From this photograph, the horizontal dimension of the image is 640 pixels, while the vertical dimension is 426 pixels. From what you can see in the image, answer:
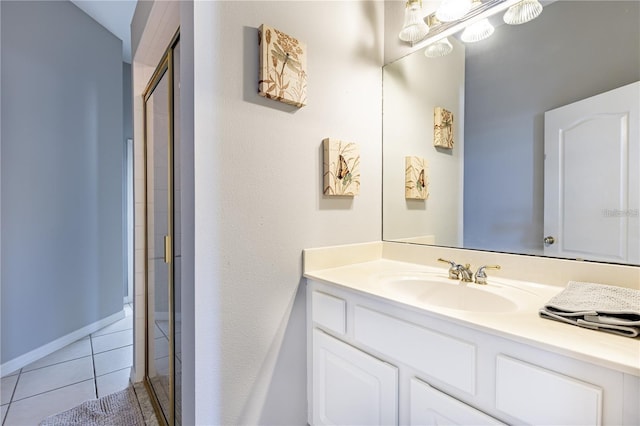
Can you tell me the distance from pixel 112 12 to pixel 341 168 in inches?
104

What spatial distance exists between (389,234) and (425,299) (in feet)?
1.49

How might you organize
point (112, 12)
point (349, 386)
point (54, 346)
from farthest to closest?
point (112, 12)
point (54, 346)
point (349, 386)

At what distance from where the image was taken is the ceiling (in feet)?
7.79

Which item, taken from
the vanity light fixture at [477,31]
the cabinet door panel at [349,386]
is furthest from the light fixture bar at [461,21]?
the cabinet door panel at [349,386]

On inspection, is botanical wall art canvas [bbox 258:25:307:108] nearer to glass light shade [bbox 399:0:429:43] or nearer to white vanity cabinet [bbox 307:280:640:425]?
glass light shade [bbox 399:0:429:43]

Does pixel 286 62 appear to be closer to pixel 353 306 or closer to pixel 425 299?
pixel 353 306

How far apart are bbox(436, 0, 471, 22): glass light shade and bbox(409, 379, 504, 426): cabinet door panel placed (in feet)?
4.78

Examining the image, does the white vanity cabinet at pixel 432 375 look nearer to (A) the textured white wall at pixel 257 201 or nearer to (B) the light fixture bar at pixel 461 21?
(A) the textured white wall at pixel 257 201

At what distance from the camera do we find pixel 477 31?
51.4 inches

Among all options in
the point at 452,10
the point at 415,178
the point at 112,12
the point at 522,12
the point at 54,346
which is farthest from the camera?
the point at 112,12

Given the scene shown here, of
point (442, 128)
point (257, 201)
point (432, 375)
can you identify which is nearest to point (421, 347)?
point (432, 375)

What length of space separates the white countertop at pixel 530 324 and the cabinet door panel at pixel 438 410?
221mm

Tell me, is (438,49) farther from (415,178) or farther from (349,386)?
(349,386)

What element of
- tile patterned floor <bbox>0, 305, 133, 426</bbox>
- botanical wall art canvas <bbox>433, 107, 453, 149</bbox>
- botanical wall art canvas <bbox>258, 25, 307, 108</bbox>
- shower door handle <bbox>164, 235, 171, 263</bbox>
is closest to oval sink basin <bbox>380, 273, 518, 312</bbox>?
botanical wall art canvas <bbox>433, 107, 453, 149</bbox>
